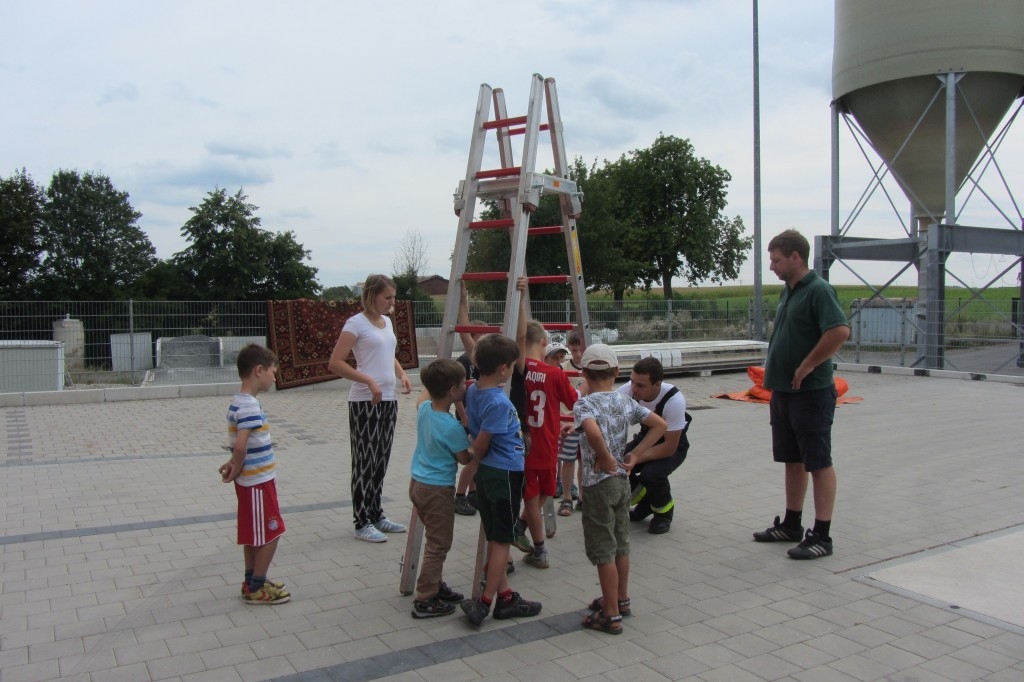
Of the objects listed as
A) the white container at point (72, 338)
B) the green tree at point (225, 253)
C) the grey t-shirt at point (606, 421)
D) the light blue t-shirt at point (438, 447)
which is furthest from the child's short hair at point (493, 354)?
the green tree at point (225, 253)

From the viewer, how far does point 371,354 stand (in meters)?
5.12

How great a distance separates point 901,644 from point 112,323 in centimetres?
1390

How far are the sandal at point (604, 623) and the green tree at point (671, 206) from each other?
39630mm

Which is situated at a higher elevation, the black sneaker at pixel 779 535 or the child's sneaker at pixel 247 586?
the child's sneaker at pixel 247 586

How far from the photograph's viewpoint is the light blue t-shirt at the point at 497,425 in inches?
149

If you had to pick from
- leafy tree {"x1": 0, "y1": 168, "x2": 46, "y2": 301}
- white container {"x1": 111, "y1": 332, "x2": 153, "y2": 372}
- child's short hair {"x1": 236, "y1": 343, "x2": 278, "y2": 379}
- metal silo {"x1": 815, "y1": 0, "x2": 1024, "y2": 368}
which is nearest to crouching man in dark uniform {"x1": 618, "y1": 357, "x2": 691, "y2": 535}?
child's short hair {"x1": 236, "y1": 343, "x2": 278, "y2": 379}

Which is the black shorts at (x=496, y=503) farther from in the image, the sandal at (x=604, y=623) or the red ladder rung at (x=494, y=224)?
the red ladder rung at (x=494, y=224)

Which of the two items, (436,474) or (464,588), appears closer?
(436,474)

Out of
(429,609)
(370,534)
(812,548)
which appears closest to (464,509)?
(370,534)

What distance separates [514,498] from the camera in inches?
156

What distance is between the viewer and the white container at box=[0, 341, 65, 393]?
13.0 m

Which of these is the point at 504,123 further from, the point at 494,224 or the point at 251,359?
the point at 251,359

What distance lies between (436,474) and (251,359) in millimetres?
1160

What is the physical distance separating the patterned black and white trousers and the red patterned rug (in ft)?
31.5
